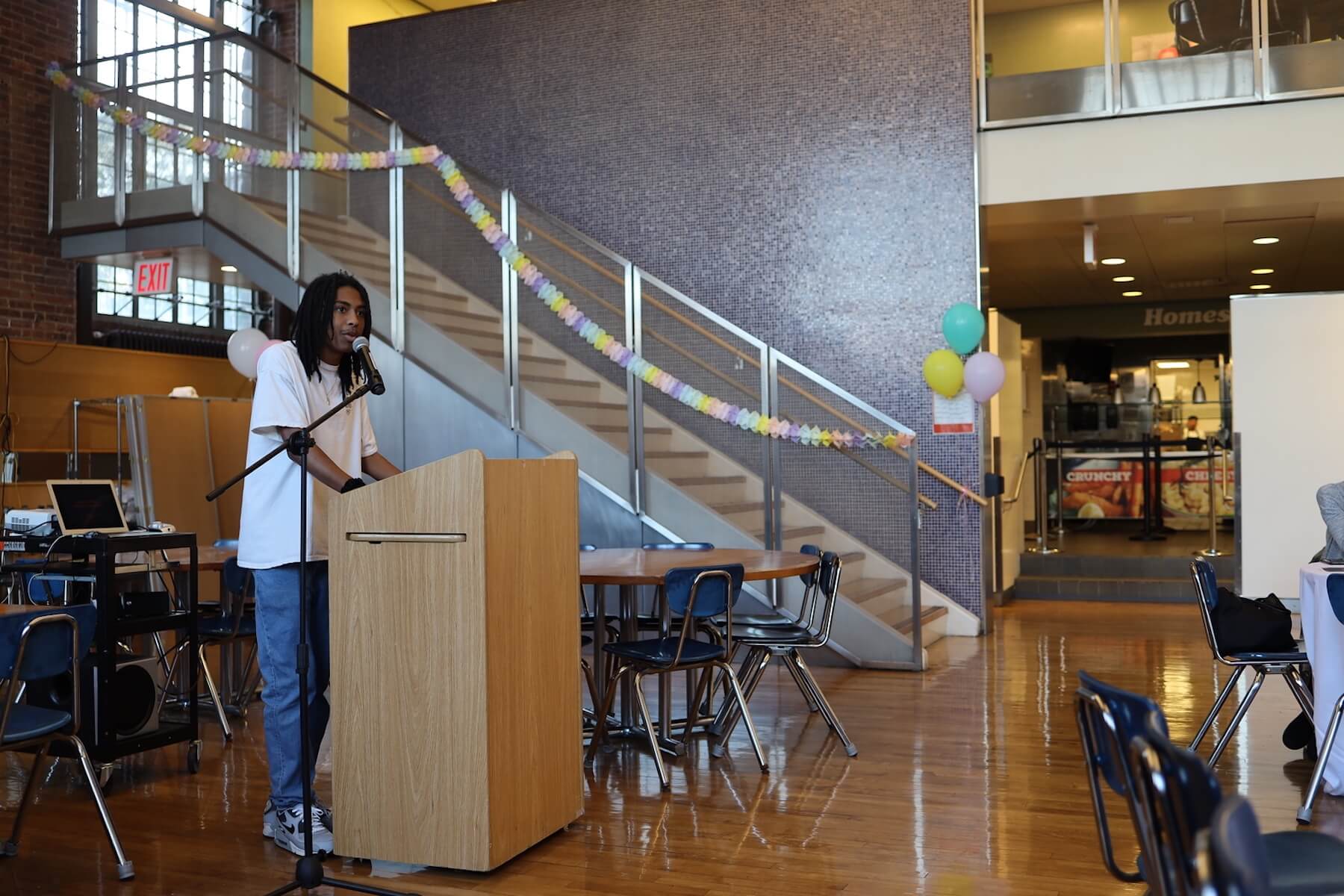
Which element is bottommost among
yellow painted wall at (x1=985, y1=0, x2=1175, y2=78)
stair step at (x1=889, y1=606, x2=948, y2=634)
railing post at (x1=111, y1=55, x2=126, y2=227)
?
stair step at (x1=889, y1=606, x2=948, y2=634)

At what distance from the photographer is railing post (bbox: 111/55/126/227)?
868 centimetres

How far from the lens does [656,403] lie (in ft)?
23.7

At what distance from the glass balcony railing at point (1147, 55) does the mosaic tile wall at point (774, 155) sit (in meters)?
0.32

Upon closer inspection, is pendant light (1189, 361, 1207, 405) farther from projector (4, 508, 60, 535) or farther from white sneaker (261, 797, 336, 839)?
white sneaker (261, 797, 336, 839)

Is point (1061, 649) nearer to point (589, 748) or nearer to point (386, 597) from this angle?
point (589, 748)

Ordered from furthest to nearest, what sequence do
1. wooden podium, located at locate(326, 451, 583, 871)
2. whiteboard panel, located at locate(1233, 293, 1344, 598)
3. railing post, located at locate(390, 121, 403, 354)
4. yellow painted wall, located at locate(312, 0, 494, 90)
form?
1. yellow painted wall, located at locate(312, 0, 494, 90)
2. whiteboard panel, located at locate(1233, 293, 1344, 598)
3. railing post, located at locate(390, 121, 403, 354)
4. wooden podium, located at locate(326, 451, 583, 871)

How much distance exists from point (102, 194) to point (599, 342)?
4235 mm

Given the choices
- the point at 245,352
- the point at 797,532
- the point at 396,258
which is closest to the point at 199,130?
the point at 245,352

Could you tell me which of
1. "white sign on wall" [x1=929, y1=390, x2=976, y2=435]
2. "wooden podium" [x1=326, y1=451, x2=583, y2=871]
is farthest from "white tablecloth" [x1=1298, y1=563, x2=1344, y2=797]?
"white sign on wall" [x1=929, y1=390, x2=976, y2=435]

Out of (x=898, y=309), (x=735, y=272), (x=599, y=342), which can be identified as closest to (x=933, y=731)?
(x=599, y=342)

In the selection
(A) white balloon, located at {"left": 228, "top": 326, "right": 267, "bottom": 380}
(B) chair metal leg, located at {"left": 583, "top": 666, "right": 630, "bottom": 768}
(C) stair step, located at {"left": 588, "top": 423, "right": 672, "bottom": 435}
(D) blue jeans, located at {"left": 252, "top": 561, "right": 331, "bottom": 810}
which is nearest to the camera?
(D) blue jeans, located at {"left": 252, "top": 561, "right": 331, "bottom": 810}

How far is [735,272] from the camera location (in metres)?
8.89

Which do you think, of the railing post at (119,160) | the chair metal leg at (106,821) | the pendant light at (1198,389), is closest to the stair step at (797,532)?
the chair metal leg at (106,821)

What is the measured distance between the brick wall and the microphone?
7.18 meters
